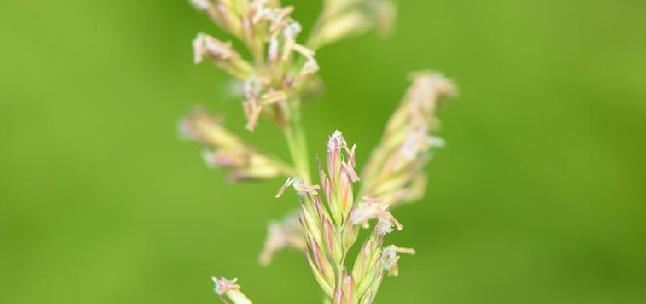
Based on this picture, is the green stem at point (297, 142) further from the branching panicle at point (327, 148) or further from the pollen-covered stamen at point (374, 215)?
the pollen-covered stamen at point (374, 215)

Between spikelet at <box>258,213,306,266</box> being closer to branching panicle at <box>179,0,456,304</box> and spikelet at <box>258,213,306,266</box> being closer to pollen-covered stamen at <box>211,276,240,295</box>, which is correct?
branching panicle at <box>179,0,456,304</box>

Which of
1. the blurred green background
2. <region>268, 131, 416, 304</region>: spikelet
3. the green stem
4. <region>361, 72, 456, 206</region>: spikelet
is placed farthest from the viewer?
the blurred green background

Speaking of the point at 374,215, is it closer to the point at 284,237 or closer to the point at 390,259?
the point at 390,259

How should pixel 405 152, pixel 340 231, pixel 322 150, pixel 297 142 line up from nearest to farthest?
pixel 340 231 → pixel 297 142 → pixel 405 152 → pixel 322 150

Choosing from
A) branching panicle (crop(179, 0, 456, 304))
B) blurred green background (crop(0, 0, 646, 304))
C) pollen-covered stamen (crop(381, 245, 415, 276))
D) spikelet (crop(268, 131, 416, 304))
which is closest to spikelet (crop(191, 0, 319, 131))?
branching panicle (crop(179, 0, 456, 304))

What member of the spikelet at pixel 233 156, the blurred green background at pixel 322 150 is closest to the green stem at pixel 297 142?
the spikelet at pixel 233 156

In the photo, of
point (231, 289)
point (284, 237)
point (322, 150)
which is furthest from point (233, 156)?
point (322, 150)
